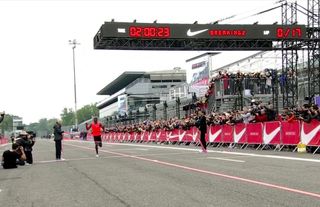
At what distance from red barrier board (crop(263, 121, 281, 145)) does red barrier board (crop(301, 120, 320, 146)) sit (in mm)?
1876

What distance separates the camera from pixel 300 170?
13055 millimetres

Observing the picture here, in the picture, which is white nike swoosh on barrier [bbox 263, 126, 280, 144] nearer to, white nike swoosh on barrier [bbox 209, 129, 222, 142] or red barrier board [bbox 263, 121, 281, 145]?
red barrier board [bbox 263, 121, 281, 145]

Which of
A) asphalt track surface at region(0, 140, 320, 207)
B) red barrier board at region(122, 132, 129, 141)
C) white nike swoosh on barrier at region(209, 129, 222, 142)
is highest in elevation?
white nike swoosh on barrier at region(209, 129, 222, 142)

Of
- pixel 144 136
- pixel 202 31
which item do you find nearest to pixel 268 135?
pixel 202 31

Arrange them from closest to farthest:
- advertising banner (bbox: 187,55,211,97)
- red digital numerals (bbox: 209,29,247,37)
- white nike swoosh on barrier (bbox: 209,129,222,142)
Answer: white nike swoosh on barrier (bbox: 209,129,222,142) → red digital numerals (bbox: 209,29,247,37) → advertising banner (bbox: 187,55,211,97)

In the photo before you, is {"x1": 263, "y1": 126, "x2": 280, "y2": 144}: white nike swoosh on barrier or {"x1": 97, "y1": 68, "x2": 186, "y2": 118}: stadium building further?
{"x1": 97, "y1": 68, "x2": 186, "y2": 118}: stadium building

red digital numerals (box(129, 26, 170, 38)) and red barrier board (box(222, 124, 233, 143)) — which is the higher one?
red digital numerals (box(129, 26, 170, 38))

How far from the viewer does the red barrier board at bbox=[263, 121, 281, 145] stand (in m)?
22.0

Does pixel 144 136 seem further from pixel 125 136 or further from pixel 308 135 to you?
pixel 308 135

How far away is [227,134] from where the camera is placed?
2702 cm

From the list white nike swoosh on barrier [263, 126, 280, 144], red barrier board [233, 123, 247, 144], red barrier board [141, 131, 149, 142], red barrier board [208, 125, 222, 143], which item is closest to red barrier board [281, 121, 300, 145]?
white nike swoosh on barrier [263, 126, 280, 144]

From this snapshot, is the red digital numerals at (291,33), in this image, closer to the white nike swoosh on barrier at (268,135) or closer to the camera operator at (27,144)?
the white nike swoosh on barrier at (268,135)

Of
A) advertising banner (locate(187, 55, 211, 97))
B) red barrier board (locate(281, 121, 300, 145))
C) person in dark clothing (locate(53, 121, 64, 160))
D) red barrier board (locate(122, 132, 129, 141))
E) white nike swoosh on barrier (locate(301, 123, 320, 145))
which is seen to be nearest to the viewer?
white nike swoosh on barrier (locate(301, 123, 320, 145))

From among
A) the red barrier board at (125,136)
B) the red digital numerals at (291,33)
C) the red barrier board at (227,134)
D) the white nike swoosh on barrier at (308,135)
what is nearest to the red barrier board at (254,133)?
the red barrier board at (227,134)
